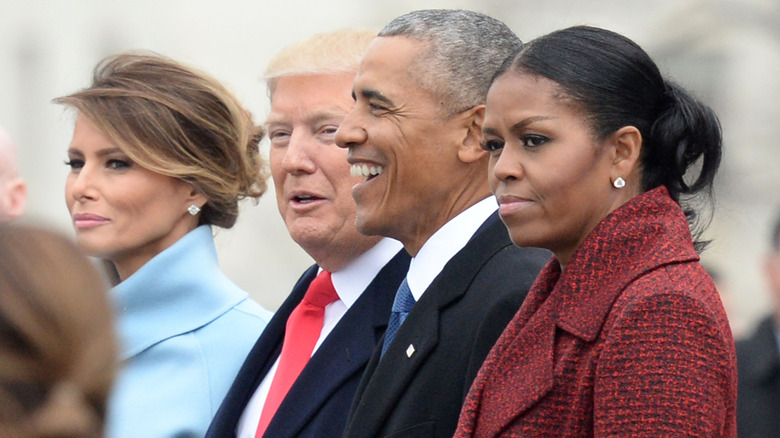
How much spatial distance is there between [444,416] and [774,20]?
35.7 ft

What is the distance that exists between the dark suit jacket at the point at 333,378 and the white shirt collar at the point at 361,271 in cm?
4

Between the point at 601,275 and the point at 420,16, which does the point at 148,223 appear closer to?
the point at 420,16

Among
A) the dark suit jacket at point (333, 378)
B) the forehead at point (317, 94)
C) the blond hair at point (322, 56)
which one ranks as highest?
the blond hair at point (322, 56)

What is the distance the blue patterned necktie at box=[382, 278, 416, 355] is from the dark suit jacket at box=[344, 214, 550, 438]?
0.71 ft

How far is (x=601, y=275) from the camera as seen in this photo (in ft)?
8.82

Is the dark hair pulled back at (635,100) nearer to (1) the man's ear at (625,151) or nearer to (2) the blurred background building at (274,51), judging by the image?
(1) the man's ear at (625,151)

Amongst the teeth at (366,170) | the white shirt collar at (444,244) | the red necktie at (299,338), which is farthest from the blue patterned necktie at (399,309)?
the red necktie at (299,338)

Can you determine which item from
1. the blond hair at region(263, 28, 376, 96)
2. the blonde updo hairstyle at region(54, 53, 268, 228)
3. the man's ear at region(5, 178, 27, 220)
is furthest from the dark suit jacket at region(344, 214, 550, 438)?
the man's ear at region(5, 178, 27, 220)

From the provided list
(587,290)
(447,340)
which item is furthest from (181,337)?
(587,290)

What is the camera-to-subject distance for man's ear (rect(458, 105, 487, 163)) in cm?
355

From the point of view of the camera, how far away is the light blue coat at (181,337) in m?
4.11

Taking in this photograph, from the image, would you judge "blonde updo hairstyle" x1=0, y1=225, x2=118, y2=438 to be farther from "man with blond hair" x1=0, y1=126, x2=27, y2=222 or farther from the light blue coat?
"man with blond hair" x1=0, y1=126, x2=27, y2=222

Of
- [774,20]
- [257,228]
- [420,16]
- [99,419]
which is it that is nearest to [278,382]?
[420,16]

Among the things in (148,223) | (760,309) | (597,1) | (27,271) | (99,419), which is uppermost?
(597,1)
